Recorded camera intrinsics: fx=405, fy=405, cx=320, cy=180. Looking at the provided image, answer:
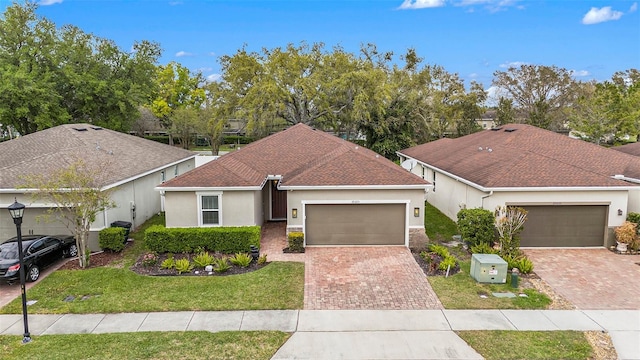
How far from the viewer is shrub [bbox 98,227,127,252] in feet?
48.3

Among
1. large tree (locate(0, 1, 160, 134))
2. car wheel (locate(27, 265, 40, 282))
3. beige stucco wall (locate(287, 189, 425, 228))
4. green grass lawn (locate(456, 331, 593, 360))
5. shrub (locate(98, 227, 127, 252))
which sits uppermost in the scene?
large tree (locate(0, 1, 160, 134))

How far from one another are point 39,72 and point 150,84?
28.4 ft

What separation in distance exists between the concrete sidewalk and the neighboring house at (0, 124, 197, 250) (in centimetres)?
598

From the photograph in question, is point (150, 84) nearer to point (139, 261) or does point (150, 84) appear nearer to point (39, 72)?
point (39, 72)

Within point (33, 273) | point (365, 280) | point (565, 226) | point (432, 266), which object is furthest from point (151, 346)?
point (565, 226)

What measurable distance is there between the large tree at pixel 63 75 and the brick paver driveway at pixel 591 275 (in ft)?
108

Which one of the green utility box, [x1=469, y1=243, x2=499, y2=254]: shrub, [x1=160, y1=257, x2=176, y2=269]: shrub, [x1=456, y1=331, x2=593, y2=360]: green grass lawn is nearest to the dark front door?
[x1=160, y1=257, x2=176, y2=269]: shrub

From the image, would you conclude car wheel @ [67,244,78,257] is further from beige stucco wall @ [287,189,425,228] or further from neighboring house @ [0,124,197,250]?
beige stucco wall @ [287,189,425,228]

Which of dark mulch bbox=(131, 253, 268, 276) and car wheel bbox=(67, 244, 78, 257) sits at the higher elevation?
car wheel bbox=(67, 244, 78, 257)

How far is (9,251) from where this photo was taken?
12312 millimetres

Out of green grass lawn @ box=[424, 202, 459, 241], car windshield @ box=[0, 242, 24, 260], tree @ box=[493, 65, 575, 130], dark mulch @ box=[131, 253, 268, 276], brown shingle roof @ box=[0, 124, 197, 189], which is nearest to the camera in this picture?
car windshield @ box=[0, 242, 24, 260]

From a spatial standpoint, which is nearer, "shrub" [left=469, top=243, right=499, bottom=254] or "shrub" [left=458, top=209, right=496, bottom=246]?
"shrub" [left=469, top=243, right=499, bottom=254]

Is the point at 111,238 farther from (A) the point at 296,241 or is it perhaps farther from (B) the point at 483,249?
(B) the point at 483,249

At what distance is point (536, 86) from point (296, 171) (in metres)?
51.4
